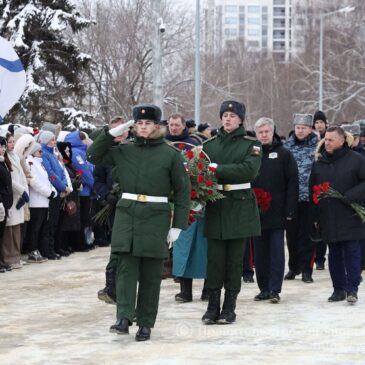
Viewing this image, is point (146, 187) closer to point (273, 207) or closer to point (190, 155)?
point (190, 155)

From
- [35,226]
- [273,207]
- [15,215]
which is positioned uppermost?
[273,207]

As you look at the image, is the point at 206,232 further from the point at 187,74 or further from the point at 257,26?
the point at 257,26

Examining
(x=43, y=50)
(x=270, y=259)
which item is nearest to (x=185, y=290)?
(x=270, y=259)

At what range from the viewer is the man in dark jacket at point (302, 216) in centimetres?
1237

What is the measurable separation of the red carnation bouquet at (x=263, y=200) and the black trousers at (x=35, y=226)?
4.43 m

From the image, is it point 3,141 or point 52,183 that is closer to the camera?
point 3,141

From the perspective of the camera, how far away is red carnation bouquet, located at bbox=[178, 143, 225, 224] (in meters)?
9.16

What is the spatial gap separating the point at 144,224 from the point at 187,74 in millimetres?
35831

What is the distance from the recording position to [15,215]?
1346 cm

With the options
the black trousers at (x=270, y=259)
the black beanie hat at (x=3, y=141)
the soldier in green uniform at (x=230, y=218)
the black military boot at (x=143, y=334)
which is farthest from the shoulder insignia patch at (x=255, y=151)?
the black beanie hat at (x=3, y=141)

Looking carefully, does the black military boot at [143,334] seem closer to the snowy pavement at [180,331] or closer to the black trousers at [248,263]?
the snowy pavement at [180,331]

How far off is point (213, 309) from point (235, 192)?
1089mm

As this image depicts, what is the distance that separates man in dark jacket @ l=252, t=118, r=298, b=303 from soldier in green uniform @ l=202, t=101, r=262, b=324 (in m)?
1.32

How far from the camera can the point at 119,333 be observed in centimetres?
843
